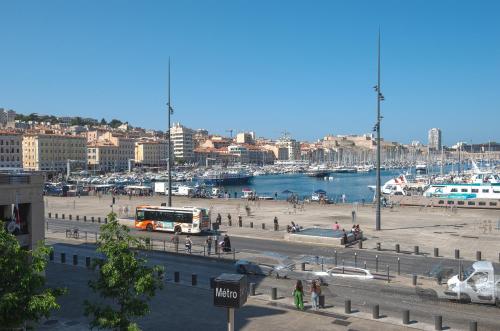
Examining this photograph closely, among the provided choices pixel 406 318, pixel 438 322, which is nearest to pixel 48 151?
pixel 406 318

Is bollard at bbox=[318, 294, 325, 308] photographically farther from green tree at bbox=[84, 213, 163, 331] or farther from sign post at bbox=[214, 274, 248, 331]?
green tree at bbox=[84, 213, 163, 331]

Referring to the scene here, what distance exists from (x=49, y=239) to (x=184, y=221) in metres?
9.83

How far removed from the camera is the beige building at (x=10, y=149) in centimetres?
13938

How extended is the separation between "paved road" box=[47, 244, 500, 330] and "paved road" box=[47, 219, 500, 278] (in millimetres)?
2934

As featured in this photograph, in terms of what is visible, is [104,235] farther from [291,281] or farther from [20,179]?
[291,281]

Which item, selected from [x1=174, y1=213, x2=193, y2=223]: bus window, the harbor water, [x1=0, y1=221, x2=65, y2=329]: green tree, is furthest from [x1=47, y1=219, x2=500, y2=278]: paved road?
the harbor water

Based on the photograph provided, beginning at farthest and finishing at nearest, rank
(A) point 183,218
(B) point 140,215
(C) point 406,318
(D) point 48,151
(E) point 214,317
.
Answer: (D) point 48,151, (B) point 140,215, (A) point 183,218, (E) point 214,317, (C) point 406,318

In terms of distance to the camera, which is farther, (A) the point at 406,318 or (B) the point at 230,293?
(A) the point at 406,318

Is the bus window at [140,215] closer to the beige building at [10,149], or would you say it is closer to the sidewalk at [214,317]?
the sidewalk at [214,317]

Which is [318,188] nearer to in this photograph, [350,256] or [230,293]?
[350,256]

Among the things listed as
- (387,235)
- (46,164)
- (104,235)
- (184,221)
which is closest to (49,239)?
(184,221)

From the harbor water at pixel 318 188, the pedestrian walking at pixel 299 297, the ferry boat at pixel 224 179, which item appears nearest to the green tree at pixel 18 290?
the pedestrian walking at pixel 299 297

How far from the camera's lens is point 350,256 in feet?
93.9

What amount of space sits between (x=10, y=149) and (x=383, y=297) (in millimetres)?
142185
